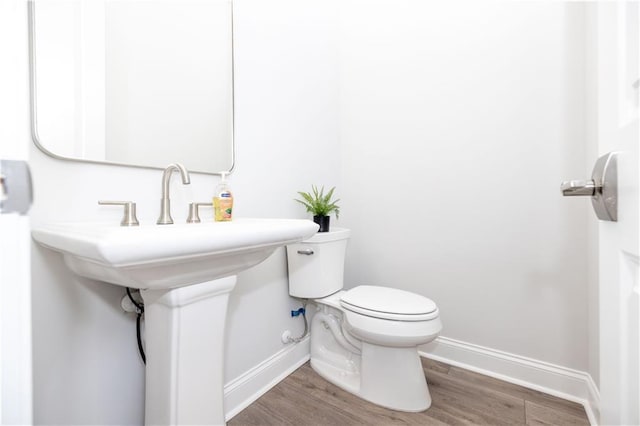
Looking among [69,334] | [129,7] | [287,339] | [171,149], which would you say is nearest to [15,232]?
[69,334]

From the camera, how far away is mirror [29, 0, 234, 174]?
775 millimetres

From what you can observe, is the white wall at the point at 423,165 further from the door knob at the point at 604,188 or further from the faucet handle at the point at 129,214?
the door knob at the point at 604,188

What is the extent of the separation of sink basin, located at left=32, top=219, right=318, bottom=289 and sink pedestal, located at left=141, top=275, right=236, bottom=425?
0.06 m

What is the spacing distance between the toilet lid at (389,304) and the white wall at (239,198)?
387mm

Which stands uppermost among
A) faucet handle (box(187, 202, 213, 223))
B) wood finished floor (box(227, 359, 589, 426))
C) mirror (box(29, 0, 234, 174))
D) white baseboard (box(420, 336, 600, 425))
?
mirror (box(29, 0, 234, 174))

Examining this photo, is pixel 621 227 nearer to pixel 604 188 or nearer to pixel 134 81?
pixel 604 188

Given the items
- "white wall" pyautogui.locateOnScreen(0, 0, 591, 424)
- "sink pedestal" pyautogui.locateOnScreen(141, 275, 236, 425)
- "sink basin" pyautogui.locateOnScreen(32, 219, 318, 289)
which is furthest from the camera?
"white wall" pyautogui.locateOnScreen(0, 0, 591, 424)

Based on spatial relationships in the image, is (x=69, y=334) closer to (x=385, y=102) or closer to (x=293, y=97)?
(x=293, y=97)

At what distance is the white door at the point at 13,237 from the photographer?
0.35 meters

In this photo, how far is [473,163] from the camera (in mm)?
1489

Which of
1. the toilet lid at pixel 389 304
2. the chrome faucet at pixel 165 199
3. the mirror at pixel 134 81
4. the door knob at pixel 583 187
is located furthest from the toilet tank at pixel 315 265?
the door knob at pixel 583 187

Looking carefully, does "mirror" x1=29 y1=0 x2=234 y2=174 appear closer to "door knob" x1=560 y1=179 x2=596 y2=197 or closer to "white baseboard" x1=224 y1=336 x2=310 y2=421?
"white baseboard" x1=224 y1=336 x2=310 y2=421

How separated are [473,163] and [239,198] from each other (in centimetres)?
117

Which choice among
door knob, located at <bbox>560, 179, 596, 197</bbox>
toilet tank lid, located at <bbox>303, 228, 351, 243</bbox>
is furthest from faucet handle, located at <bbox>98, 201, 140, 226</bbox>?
door knob, located at <bbox>560, 179, 596, 197</bbox>
